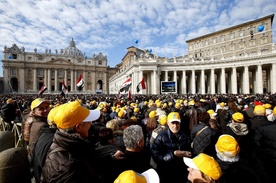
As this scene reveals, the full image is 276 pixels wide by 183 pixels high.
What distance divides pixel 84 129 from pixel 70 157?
38 cm

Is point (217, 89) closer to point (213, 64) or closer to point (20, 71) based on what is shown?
point (213, 64)

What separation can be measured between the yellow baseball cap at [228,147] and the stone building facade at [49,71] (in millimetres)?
71674

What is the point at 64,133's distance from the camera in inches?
66.7

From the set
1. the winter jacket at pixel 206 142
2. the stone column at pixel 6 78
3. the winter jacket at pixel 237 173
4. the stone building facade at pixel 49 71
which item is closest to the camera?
the winter jacket at pixel 237 173

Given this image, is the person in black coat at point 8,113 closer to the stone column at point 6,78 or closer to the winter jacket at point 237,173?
the winter jacket at point 237,173

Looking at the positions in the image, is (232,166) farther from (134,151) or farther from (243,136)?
(243,136)

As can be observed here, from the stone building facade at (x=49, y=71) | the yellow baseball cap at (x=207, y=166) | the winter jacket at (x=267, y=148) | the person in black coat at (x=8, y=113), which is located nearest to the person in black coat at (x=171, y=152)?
the yellow baseball cap at (x=207, y=166)

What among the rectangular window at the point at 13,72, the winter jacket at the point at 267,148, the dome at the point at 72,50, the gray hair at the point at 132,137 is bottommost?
the winter jacket at the point at 267,148

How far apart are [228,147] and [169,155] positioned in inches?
45.1

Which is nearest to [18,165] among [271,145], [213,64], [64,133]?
[64,133]

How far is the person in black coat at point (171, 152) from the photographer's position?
3.11 m

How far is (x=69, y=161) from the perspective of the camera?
150cm

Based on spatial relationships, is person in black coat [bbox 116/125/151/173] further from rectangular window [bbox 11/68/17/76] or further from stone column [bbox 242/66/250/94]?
rectangular window [bbox 11/68/17/76]

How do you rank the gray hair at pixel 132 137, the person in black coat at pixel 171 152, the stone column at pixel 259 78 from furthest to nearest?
the stone column at pixel 259 78
the person in black coat at pixel 171 152
the gray hair at pixel 132 137
